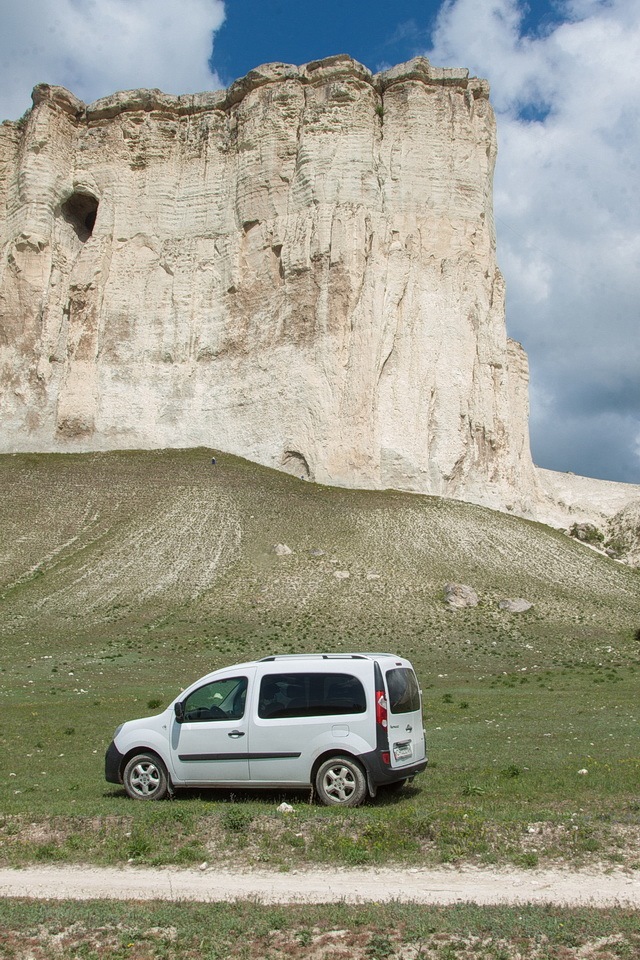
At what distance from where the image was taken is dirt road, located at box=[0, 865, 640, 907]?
7.44m

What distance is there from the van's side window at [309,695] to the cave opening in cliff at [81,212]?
2695 inches

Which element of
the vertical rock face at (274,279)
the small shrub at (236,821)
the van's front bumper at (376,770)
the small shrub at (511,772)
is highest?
the vertical rock face at (274,279)

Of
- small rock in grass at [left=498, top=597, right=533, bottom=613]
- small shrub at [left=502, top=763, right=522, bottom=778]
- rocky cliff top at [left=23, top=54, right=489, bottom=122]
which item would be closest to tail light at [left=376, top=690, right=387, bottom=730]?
small shrub at [left=502, top=763, right=522, bottom=778]

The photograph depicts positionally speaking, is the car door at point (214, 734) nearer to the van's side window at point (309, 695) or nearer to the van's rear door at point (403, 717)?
the van's side window at point (309, 695)

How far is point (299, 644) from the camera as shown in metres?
31.4

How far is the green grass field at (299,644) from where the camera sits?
30.2 ft

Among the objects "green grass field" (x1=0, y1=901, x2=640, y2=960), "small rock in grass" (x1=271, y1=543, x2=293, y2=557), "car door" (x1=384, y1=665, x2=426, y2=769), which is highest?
"small rock in grass" (x1=271, y1=543, x2=293, y2=557)

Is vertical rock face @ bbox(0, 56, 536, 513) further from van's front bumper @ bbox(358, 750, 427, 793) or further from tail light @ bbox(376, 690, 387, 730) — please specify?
van's front bumper @ bbox(358, 750, 427, 793)

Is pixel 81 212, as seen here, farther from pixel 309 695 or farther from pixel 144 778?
pixel 309 695

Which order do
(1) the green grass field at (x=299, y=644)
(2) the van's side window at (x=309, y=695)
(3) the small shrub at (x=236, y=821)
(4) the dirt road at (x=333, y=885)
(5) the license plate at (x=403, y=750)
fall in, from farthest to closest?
(2) the van's side window at (x=309, y=695) → (5) the license plate at (x=403, y=750) → (3) the small shrub at (x=236, y=821) → (1) the green grass field at (x=299, y=644) → (4) the dirt road at (x=333, y=885)

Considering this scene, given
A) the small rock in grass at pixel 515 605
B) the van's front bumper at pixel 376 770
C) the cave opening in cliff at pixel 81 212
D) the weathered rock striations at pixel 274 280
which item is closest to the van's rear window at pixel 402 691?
the van's front bumper at pixel 376 770

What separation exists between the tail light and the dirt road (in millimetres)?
2384

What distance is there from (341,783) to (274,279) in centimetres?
5672

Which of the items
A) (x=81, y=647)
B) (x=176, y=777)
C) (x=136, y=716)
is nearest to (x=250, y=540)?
(x=81, y=647)
